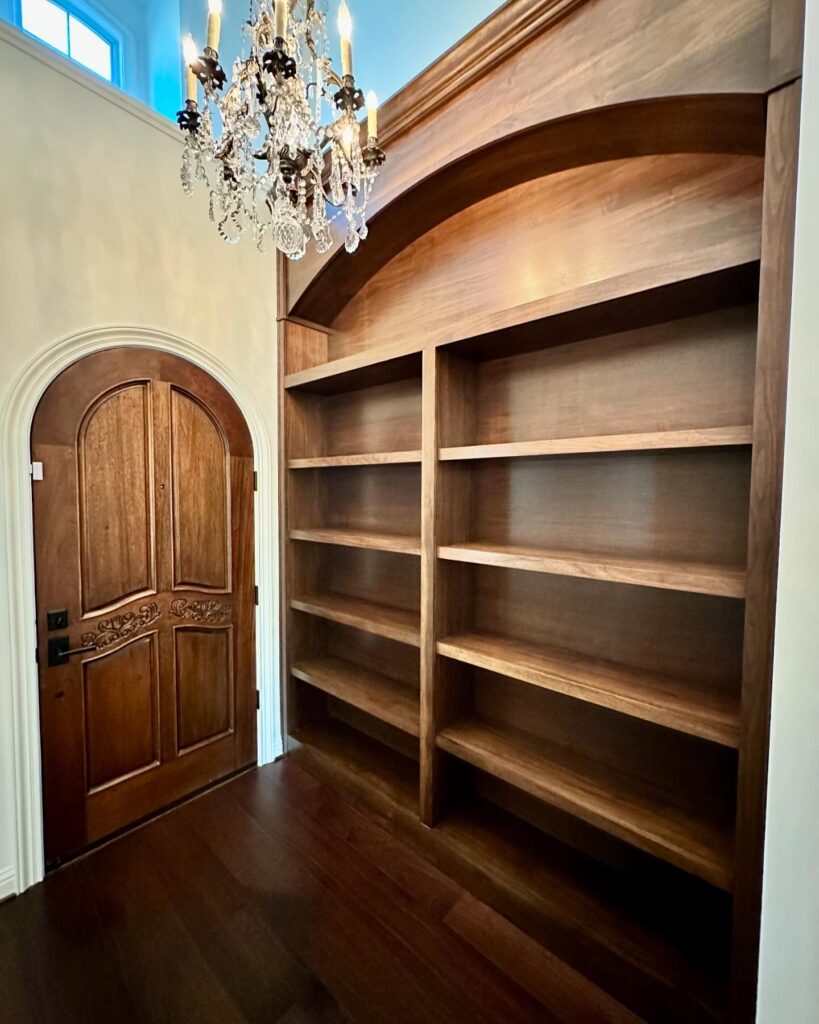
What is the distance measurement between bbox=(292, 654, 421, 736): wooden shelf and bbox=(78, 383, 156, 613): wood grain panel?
1.01 metres

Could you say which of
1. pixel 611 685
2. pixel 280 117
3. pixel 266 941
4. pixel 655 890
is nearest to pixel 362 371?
pixel 280 117

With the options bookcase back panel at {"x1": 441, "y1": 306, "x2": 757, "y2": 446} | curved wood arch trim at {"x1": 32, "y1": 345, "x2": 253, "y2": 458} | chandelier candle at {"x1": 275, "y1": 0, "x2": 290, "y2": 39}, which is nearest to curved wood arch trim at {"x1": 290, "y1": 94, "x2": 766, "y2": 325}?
bookcase back panel at {"x1": 441, "y1": 306, "x2": 757, "y2": 446}

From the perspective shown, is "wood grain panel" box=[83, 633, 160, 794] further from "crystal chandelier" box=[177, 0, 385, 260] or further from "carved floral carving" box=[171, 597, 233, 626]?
"crystal chandelier" box=[177, 0, 385, 260]

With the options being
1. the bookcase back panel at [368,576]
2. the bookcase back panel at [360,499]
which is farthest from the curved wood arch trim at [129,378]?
the bookcase back panel at [368,576]

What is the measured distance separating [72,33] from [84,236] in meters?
1.47

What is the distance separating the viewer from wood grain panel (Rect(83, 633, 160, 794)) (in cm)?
194

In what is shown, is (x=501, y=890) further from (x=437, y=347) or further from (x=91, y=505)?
(x=91, y=505)

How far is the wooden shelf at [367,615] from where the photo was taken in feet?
6.75

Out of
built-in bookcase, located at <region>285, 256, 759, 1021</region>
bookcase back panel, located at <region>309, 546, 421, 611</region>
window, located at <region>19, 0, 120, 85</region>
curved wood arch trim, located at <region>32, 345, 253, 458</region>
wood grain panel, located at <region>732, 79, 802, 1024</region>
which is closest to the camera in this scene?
wood grain panel, located at <region>732, 79, 802, 1024</region>

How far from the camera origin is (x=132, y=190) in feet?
6.46

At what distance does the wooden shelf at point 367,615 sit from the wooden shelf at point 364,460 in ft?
2.59

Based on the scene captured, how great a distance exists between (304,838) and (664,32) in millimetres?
3277

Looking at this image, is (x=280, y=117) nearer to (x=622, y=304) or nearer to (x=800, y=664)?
(x=622, y=304)

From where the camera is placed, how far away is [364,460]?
7.06ft
